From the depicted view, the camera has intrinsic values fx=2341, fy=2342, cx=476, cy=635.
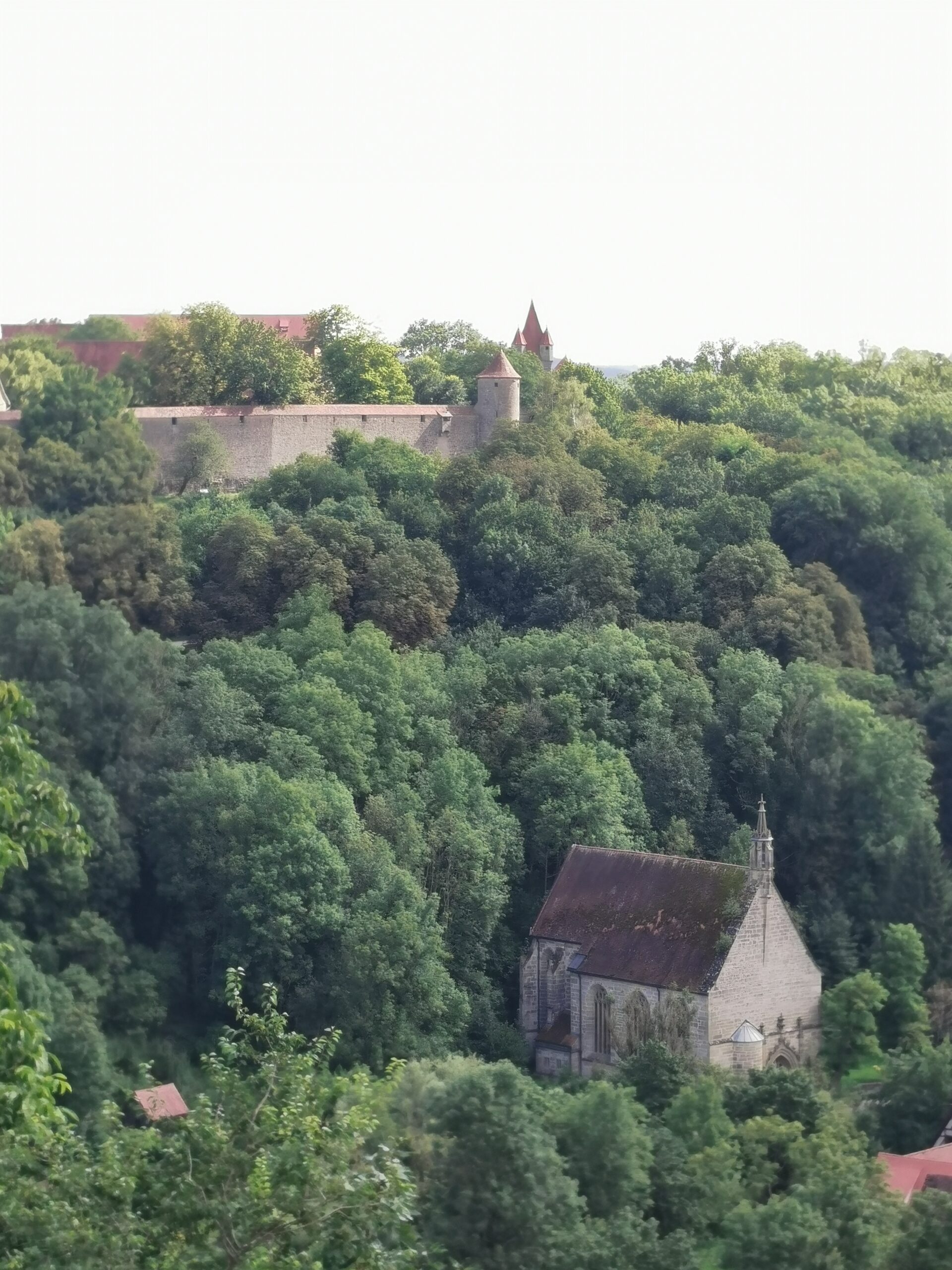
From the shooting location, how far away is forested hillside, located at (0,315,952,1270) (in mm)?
34969

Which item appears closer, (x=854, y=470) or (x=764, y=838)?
(x=764, y=838)

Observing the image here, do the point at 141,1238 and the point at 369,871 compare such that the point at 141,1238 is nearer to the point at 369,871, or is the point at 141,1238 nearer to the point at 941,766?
the point at 369,871

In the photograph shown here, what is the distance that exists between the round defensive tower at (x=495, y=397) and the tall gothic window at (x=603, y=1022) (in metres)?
24.4

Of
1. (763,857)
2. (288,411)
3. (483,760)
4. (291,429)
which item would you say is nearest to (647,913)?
(763,857)

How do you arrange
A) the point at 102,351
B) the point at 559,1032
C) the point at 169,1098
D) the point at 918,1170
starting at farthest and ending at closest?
the point at 102,351
the point at 559,1032
the point at 169,1098
the point at 918,1170

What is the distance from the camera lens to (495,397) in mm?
67562

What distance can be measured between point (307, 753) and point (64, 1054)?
9.48m

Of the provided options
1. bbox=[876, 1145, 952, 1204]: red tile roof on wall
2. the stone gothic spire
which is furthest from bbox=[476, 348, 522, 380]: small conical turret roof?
bbox=[876, 1145, 952, 1204]: red tile roof on wall

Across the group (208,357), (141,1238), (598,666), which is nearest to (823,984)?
(598,666)

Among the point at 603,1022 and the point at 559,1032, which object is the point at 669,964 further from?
the point at 559,1032

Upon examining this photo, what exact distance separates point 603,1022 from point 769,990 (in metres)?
3.39

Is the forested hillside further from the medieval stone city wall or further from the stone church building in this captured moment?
the medieval stone city wall

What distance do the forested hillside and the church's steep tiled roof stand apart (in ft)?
4.63

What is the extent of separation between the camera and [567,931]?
47406 millimetres
